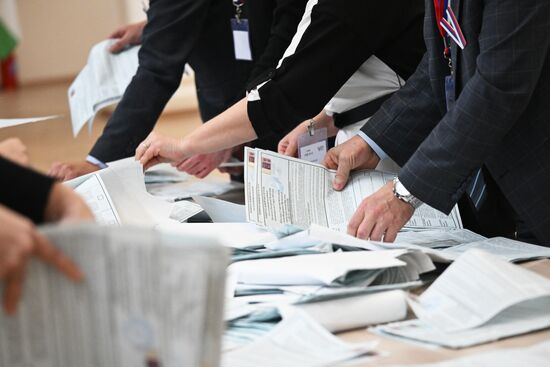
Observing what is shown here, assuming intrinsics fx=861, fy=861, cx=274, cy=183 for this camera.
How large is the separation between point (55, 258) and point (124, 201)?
986mm

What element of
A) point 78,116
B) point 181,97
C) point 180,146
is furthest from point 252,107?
point 181,97

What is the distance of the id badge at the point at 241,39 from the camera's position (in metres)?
2.23

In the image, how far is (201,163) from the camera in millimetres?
2205

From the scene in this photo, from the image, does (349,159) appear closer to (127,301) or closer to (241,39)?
(241,39)

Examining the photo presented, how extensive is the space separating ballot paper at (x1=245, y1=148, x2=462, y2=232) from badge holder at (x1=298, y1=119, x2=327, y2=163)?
0.20m

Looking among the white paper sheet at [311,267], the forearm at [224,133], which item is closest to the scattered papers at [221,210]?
the forearm at [224,133]

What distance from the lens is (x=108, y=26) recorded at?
9.49 m

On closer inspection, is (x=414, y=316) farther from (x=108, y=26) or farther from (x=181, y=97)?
(x=108, y=26)

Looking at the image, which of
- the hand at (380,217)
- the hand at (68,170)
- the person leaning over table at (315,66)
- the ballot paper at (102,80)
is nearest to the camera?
the hand at (380,217)

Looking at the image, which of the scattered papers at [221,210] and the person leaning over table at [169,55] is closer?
the scattered papers at [221,210]

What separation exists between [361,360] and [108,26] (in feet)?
29.3

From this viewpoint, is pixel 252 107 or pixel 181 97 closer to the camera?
pixel 252 107

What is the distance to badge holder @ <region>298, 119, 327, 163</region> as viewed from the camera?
190 cm

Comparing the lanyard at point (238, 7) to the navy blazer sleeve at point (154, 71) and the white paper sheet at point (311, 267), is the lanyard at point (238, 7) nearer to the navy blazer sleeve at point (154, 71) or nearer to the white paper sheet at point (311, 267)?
the navy blazer sleeve at point (154, 71)
